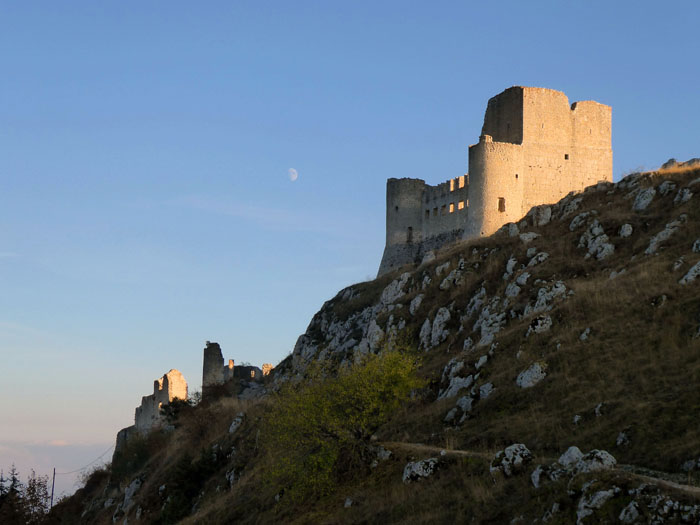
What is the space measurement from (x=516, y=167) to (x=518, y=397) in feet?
100

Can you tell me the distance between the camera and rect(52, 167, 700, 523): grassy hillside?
21.8 meters

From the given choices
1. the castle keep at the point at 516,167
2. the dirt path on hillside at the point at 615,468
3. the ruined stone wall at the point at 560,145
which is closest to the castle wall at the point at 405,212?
the castle keep at the point at 516,167

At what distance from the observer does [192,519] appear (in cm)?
3612

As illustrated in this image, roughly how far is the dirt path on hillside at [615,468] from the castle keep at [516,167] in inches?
1153

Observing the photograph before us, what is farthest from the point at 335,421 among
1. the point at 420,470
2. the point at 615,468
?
the point at 615,468

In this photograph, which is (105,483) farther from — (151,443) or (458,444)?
(458,444)

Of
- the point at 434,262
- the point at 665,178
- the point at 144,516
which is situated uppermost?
the point at 665,178

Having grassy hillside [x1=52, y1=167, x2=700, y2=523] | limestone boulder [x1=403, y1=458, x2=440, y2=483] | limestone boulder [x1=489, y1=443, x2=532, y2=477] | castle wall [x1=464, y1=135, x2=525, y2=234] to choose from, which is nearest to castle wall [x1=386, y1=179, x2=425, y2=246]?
castle wall [x1=464, y1=135, x2=525, y2=234]

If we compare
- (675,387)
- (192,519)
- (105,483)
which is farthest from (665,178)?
(105,483)

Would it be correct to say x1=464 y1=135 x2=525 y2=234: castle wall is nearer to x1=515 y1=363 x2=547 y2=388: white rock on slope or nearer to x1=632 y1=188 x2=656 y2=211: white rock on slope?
x1=632 y1=188 x2=656 y2=211: white rock on slope

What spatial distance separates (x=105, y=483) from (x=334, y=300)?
69.3 ft

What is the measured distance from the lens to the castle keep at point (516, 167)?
56.8m

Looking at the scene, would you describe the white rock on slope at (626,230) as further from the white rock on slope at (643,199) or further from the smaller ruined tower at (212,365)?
the smaller ruined tower at (212,365)

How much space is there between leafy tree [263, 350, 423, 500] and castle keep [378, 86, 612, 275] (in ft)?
92.3
